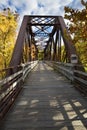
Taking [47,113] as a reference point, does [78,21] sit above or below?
above

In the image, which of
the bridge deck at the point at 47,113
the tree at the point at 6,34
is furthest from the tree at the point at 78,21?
the tree at the point at 6,34

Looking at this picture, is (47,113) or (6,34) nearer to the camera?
(47,113)

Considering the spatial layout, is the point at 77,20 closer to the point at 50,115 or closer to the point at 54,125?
the point at 50,115

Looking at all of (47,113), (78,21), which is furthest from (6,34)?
(47,113)

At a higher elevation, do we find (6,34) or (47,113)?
(6,34)

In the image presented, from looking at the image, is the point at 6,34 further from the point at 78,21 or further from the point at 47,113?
the point at 47,113

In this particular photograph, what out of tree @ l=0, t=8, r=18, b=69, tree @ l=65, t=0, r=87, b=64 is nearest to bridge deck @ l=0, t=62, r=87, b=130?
tree @ l=65, t=0, r=87, b=64

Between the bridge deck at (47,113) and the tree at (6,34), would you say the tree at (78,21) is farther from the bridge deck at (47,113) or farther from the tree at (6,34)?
the tree at (6,34)

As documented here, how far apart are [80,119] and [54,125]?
2.28 feet

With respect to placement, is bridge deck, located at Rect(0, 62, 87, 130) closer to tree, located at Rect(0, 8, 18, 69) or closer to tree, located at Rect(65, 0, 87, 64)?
tree, located at Rect(65, 0, 87, 64)

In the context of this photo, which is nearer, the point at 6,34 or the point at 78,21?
the point at 78,21

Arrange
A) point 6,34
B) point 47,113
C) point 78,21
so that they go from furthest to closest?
point 6,34, point 78,21, point 47,113

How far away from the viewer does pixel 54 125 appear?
Answer: 17.6 ft

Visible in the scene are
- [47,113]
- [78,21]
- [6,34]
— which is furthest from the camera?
[6,34]
